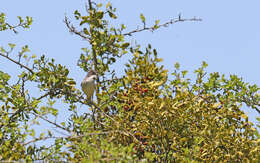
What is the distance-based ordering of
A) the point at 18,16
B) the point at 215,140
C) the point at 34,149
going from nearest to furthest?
the point at 215,140 < the point at 34,149 < the point at 18,16

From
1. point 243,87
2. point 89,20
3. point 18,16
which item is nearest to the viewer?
point 89,20

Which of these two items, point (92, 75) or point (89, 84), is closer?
point (92, 75)

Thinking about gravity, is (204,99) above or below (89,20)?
below

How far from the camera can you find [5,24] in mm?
7305

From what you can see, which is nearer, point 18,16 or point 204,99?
point 204,99

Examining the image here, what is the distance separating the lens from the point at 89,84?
6906mm

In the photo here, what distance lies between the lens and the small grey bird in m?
6.75

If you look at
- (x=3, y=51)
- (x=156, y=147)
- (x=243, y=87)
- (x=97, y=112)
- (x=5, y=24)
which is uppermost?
(x=5, y=24)

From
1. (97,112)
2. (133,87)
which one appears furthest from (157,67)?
(97,112)

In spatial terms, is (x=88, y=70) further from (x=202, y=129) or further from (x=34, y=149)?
(x=202, y=129)

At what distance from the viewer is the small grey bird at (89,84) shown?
6.75 m

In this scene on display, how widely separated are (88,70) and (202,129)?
6.47ft

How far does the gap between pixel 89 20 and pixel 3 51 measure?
128 cm

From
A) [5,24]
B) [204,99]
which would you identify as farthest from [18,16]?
[204,99]
